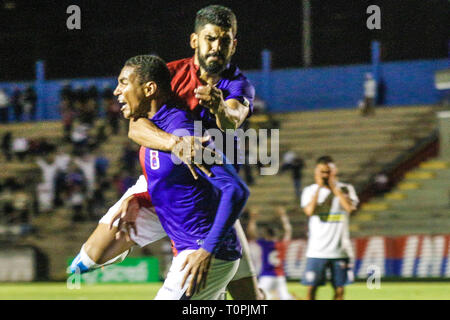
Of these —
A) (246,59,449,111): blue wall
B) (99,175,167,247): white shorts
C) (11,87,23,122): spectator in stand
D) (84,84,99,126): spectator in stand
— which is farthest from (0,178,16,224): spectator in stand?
(99,175,167,247): white shorts

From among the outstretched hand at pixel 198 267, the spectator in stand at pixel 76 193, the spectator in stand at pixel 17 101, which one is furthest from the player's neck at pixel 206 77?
the spectator in stand at pixel 17 101

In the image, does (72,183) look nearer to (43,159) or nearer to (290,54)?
(43,159)

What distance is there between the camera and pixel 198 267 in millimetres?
4246

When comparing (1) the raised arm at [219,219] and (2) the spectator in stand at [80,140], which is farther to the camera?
(2) the spectator in stand at [80,140]

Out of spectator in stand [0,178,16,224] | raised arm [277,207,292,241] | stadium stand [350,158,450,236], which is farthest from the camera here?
spectator in stand [0,178,16,224]

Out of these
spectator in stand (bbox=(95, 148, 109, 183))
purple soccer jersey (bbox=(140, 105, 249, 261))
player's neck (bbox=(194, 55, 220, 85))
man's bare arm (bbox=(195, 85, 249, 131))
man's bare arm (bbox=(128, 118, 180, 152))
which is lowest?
spectator in stand (bbox=(95, 148, 109, 183))

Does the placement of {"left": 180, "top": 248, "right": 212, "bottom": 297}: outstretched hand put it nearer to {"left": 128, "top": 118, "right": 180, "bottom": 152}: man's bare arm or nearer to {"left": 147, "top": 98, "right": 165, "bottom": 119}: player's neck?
{"left": 128, "top": 118, "right": 180, "bottom": 152}: man's bare arm

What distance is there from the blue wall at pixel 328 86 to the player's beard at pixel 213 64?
19981 millimetres

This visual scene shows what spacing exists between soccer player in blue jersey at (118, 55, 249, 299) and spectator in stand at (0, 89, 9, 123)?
22.1 m

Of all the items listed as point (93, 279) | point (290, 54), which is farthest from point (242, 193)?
point (290, 54)

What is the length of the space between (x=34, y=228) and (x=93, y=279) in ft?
8.25

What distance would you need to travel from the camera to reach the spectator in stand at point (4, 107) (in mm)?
25658

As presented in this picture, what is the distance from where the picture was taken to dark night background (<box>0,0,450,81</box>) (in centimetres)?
2453

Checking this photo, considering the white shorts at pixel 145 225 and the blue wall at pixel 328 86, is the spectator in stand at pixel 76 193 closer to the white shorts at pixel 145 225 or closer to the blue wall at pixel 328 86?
the blue wall at pixel 328 86
